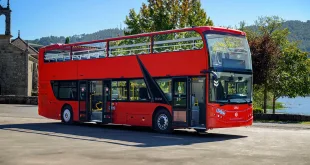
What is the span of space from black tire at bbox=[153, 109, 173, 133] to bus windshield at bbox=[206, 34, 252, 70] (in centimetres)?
306

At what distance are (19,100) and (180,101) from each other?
38.4 m

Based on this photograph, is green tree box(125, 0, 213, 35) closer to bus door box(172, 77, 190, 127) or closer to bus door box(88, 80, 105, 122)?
bus door box(88, 80, 105, 122)

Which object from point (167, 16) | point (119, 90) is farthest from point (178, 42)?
point (167, 16)

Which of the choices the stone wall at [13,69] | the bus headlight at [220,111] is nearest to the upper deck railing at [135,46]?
the bus headlight at [220,111]

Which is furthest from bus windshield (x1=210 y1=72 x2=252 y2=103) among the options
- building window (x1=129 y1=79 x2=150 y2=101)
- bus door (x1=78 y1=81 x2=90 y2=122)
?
bus door (x1=78 y1=81 x2=90 y2=122)

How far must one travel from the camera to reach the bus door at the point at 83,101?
73.6ft

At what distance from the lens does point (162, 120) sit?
1850cm

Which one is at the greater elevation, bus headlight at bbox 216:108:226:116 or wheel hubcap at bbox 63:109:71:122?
bus headlight at bbox 216:108:226:116

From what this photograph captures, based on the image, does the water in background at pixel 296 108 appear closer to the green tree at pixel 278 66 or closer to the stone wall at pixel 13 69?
the green tree at pixel 278 66

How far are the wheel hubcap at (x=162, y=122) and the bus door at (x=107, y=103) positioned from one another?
3234 millimetres

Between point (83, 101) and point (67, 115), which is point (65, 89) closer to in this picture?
point (67, 115)

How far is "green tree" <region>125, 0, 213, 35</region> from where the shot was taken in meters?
49.1

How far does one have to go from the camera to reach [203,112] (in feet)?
55.5

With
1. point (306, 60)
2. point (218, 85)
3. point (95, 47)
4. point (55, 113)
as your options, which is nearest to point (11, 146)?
point (218, 85)
